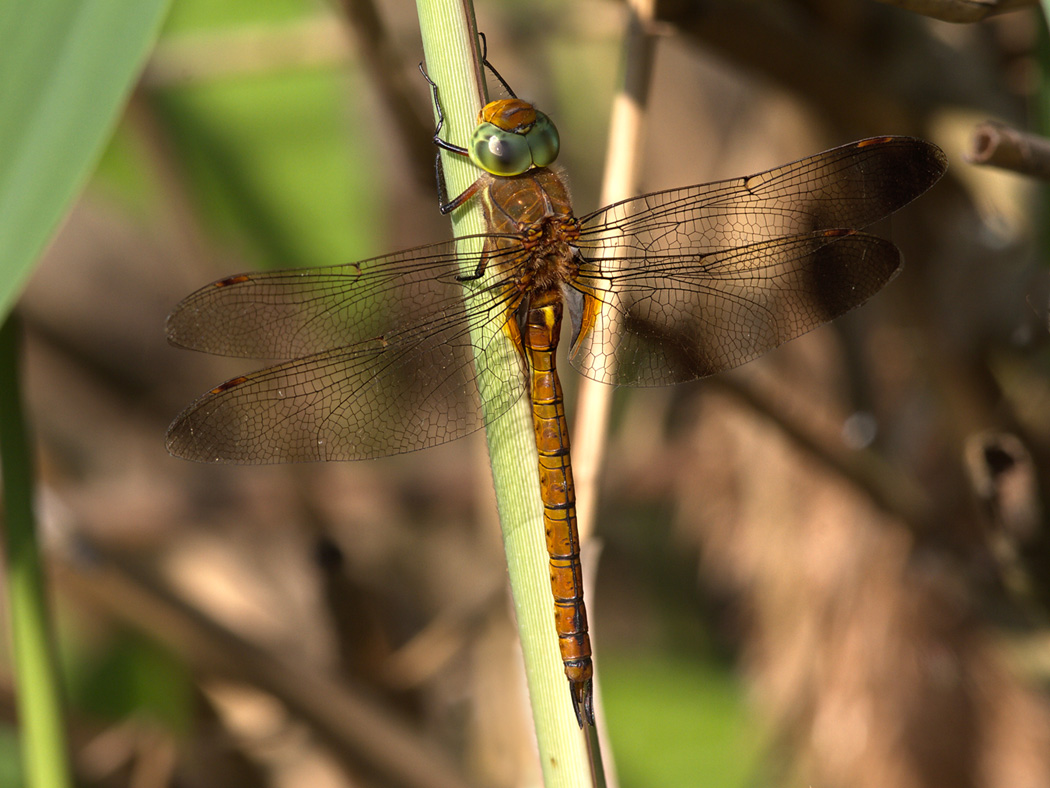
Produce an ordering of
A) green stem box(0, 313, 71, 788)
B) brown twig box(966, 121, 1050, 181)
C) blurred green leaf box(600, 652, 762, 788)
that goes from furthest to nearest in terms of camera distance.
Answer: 1. blurred green leaf box(600, 652, 762, 788)
2. green stem box(0, 313, 71, 788)
3. brown twig box(966, 121, 1050, 181)

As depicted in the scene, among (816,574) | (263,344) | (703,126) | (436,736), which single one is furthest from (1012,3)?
(436,736)

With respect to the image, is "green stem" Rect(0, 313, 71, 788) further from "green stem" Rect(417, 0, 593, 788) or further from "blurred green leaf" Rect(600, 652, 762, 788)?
"blurred green leaf" Rect(600, 652, 762, 788)

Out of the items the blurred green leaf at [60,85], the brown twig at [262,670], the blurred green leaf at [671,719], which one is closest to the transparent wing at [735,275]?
the blurred green leaf at [60,85]

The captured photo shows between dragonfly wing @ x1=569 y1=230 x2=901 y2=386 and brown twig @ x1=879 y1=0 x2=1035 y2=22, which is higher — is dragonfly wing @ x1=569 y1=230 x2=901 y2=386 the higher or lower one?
the lower one

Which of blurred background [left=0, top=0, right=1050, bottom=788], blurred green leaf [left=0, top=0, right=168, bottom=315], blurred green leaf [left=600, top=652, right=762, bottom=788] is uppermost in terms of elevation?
blurred green leaf [left=0, top=0, right=168, bottom=315]

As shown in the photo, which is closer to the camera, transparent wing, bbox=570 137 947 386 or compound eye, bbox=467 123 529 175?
compound eye, bbox=467 123 529 175

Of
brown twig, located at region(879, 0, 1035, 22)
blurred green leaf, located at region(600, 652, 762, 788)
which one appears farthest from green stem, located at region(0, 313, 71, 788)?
blurred green leaf, located at region(600, 652, 762, 788)
